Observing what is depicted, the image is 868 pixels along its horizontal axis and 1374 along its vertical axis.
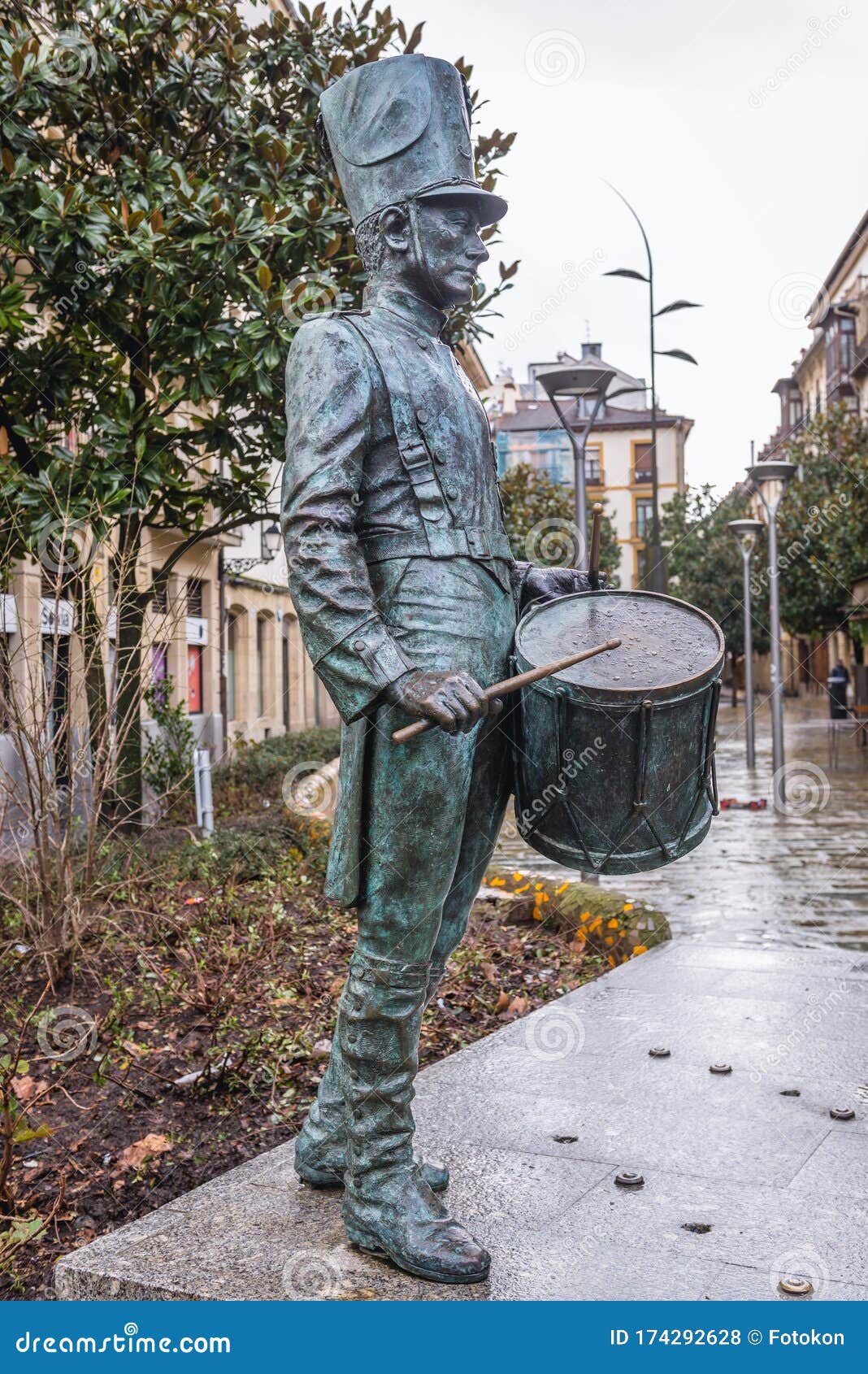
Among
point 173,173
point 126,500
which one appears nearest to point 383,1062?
point 126,500

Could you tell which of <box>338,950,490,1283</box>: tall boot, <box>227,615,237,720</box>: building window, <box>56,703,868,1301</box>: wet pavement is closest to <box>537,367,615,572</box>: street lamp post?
<box>56,703,868,1301</box>: wet pavement

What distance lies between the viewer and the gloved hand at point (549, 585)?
10.4 ft

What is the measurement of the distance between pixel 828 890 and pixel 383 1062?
6.87m

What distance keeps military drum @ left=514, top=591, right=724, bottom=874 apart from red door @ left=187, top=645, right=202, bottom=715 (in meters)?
17.1

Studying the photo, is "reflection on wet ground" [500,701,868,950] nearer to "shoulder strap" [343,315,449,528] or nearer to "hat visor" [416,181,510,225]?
"shoulder strap" [343,315,449,528]

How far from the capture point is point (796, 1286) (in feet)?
8.53

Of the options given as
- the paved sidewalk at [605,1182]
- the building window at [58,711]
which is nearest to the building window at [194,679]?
the building window at [58,711]

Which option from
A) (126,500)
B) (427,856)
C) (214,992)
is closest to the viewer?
(427,856)

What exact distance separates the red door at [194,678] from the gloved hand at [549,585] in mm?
16837

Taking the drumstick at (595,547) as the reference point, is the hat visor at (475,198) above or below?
above

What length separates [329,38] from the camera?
9.43 m

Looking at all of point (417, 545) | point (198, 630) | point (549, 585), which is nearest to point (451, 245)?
point (417, 545)

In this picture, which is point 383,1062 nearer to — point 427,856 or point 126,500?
point 427,856

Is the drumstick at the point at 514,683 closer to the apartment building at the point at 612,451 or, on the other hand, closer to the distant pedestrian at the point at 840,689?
the distant pedestrian at the point at 840,689
